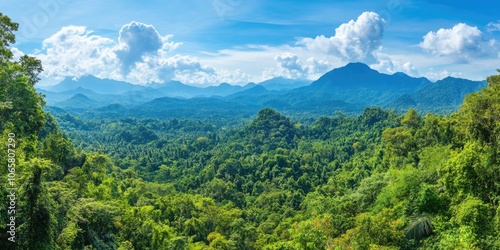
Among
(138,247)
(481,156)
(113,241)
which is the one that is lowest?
(138,247)

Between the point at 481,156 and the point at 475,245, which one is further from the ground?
the point at 481,156

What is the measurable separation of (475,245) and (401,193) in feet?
33.4

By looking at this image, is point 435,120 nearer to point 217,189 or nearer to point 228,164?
point 217,189

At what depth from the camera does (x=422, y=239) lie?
19.6m

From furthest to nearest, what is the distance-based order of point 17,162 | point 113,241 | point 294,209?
point 294,209
point 113,241
point 17,162

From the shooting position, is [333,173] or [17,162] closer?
[17,162]

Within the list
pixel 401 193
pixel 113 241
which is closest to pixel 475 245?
pixel 401 193

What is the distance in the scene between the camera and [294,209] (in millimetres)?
55969

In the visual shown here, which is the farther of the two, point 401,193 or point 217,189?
point 217,189

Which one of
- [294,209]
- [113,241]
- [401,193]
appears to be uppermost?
[401,193]

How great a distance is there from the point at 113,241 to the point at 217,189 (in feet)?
141

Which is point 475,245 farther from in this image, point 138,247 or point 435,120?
point 435,120

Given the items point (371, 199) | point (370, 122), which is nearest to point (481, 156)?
point (371, 199)

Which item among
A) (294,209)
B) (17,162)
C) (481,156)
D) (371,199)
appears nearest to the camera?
(17,162)
